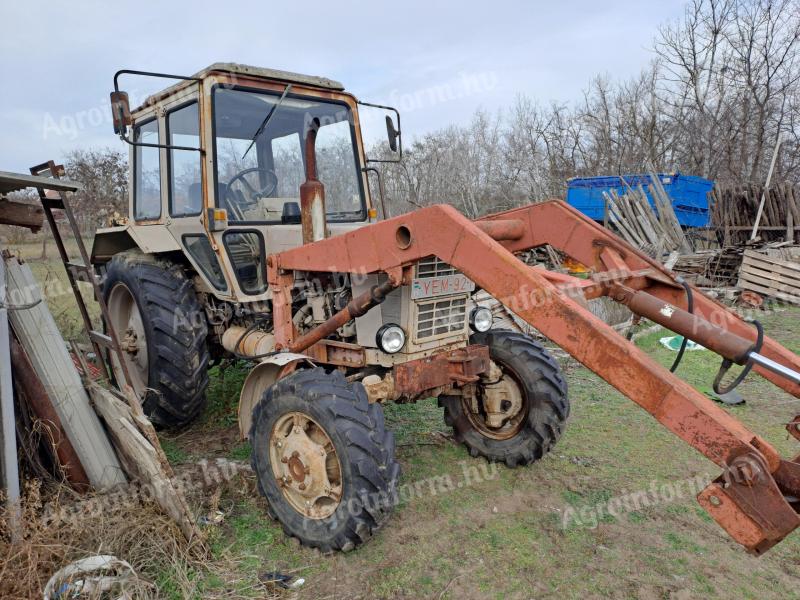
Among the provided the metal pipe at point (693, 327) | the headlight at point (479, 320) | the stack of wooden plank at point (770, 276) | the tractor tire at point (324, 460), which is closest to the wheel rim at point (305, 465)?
the tractor tire at point (324, 460)

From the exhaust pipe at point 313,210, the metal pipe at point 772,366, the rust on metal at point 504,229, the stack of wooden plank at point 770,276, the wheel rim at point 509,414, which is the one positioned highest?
the exhaust pipe at point 313,210

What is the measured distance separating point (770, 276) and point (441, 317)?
8609 mm

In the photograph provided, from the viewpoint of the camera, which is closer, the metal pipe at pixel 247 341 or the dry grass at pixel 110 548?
the dry grass at pixel 110 548

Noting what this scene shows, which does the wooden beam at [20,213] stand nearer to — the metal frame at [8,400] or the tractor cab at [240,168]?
the metal frame at [8,400]

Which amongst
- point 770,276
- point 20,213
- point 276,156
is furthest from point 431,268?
point 770,276

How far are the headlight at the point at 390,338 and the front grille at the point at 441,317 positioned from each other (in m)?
0.15

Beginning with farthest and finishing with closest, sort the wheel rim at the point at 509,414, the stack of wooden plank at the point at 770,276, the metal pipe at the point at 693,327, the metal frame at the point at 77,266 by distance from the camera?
the stack of wooden plank at the point at 770,276 → the wheel rim at the point at 509,414 → the metal frame at the point at 77,266 → the metal pipe at the point at 693,327

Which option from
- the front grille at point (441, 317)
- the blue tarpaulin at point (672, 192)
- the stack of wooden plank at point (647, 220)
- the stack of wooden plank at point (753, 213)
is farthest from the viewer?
the blue tarpaulin at point (672, 192)

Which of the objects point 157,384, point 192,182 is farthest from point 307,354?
point 192,182

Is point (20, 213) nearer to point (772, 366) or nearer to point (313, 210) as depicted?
point (313, 210)

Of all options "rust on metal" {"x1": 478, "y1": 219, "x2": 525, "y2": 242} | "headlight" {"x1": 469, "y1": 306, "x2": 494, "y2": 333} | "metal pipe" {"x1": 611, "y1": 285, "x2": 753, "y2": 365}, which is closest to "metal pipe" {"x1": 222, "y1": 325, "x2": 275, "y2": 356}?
"headlight" {"x1": 469, "y1": 306, "x2": 494, "y2": 333}

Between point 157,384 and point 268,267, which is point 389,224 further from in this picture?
point 157,384

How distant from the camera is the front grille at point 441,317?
3186 millimetres

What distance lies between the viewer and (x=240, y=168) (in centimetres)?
370
